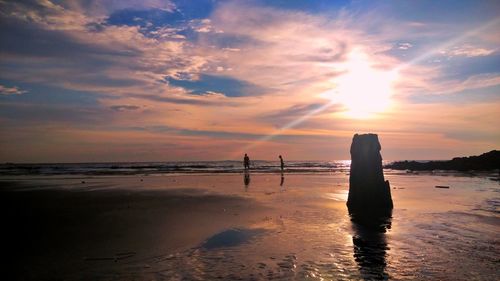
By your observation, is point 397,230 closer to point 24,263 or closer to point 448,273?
point 448,273

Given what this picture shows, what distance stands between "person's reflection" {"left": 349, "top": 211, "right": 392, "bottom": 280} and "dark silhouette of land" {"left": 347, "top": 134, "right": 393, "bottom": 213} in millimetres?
1280

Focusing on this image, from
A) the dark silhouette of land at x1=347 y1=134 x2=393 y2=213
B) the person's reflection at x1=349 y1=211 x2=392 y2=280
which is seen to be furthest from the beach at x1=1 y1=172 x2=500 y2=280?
the dark silhouette of land at x1=347 y1=134 x2=393 y2=213

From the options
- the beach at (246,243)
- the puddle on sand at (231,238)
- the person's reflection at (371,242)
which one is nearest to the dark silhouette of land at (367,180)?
the beach at (246,243)

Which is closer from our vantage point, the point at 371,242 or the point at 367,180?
the point at 371,242

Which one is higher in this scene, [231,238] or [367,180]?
[367,180]

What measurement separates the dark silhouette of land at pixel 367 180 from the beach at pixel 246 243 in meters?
0.67

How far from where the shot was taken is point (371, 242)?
31.6 feet

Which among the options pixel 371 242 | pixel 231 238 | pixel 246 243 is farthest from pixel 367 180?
pixel 246 243

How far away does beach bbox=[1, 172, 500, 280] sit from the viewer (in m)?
7.22

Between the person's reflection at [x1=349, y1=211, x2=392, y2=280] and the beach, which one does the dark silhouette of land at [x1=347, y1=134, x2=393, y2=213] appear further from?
the person's reflection at [x1=349, y1=211, x2=392, y2=280]

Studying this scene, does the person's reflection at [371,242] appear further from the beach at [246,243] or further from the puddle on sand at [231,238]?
the puddle on sand at [231,238]

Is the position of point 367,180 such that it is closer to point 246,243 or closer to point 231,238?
point 231,238

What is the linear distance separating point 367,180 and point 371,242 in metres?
7.01

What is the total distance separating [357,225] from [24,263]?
913 centimetres
